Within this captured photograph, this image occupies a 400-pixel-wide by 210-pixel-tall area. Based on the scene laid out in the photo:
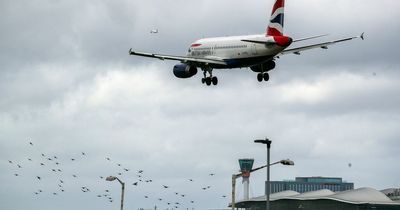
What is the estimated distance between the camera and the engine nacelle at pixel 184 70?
93.6m

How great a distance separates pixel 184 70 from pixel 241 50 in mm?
7629

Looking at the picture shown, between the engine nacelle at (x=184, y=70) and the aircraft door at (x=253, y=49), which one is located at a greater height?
the aircraft door at (x=253, y=49)

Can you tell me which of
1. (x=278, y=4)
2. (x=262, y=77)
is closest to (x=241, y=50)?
(x=262, y=77)

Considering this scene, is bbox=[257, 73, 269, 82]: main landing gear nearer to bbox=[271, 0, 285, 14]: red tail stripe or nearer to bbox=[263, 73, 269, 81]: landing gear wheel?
bbox=[263, 73, 269, 81]: landing gear wheel

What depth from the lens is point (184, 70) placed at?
93688 millimetres

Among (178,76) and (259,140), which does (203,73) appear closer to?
(178,76)

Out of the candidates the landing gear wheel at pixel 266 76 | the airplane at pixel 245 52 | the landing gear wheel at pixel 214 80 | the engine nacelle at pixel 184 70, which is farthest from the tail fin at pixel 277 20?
the engine nacelle at pixel 184 70

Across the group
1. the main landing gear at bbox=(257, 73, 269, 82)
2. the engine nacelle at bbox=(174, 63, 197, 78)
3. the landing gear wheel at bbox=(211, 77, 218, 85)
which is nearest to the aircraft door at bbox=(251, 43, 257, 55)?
the main landing gear at bbox=(257, 73, 269, 82)

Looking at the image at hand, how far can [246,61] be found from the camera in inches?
3521

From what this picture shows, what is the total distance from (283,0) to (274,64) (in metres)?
7.25

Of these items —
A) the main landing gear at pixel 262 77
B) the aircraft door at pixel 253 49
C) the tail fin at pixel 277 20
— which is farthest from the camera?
the main landing gear at pixel 262 77

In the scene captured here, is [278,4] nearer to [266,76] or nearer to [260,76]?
[266,76]

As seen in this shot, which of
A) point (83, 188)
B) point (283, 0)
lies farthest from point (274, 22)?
point (83, 188)

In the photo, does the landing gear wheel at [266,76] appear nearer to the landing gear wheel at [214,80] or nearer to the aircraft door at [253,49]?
the aircraft door at [253,49]
